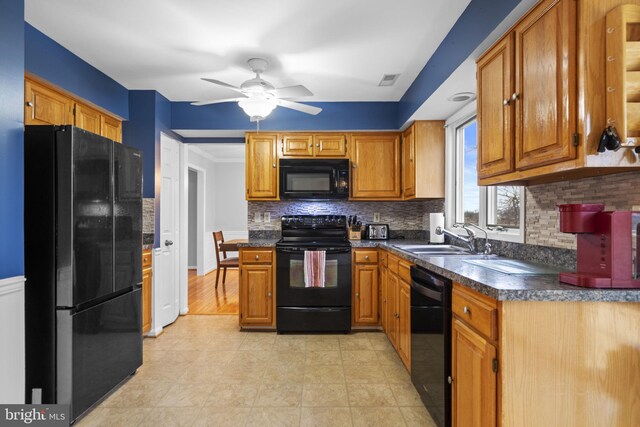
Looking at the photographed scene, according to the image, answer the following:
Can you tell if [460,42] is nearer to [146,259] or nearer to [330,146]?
[330,146]

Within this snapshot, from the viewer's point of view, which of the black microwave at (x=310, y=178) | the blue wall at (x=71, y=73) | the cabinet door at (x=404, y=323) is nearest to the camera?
the blue wall at (x=71, y=73)

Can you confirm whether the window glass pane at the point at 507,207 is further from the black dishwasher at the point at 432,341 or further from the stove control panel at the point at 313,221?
the stove control panel at the point at 313,221

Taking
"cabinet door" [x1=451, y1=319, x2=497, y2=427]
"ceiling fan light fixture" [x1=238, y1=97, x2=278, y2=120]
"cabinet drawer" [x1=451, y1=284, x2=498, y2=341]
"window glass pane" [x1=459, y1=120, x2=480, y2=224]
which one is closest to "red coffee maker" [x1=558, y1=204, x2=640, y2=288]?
"cabinet drawer" [x1=451, y1=284, x2=498, y2=341]

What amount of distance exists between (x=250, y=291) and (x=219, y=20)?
236 centimetres

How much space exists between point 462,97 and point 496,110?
1.01 m

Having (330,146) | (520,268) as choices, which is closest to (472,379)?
(520,268)

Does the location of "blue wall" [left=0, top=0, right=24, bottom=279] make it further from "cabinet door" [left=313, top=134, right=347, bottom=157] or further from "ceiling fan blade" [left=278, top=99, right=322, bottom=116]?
"cabinet door" [left=313, top=134, right=347, bottom=157]

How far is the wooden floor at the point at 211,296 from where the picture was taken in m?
4.14

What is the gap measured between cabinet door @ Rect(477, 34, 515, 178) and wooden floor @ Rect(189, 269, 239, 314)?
328 cm

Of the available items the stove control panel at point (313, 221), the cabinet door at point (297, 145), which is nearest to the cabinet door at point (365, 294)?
the stove control panel at point (313, 221)

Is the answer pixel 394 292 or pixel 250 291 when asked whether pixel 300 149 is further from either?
pixel 394 292

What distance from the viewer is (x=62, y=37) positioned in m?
2.37

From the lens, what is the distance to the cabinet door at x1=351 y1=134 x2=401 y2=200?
3682mm

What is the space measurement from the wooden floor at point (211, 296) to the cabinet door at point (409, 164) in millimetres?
2468
